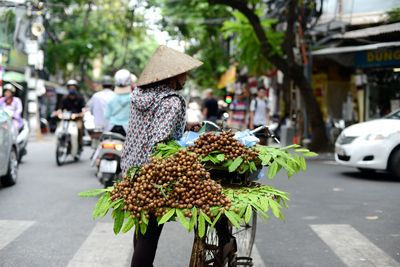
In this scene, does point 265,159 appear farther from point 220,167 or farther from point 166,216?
point 166,216

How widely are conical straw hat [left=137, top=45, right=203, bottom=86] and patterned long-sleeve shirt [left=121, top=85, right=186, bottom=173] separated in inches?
3.3

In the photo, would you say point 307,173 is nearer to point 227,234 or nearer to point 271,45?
point 271,45

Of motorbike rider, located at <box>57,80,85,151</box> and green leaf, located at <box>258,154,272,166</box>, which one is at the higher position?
→ motorbike rider, located at <box>57,80,85,151</box>

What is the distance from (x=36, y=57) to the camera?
23906mm

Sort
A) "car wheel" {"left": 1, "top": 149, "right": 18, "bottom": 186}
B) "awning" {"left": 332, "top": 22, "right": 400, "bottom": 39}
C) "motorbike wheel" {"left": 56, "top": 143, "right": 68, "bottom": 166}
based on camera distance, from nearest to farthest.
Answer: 1. "car wheel" {"left": 1, "top": 149, "right": 18, "bottom": 186}
2. "motorbike wheel" {"left": 56, "top": 143, "right": 68, "bottom": 166}
3. "awning" {"left": 332, "top": 22, "right": 400, "bottom": 39}

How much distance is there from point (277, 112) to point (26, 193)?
64.2 feet

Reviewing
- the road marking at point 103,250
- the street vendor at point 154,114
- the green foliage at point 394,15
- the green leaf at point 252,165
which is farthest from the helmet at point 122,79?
the green foliage at point 394,15

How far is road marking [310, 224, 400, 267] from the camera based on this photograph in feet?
17.4

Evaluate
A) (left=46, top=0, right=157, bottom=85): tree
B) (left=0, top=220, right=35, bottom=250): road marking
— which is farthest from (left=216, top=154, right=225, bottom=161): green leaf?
(left=46, top=0, right=157, bottom=85): tree

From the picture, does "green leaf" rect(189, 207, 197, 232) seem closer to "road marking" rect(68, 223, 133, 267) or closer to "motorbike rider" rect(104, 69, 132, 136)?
"road marking" rect(68, 223, 133, 267)

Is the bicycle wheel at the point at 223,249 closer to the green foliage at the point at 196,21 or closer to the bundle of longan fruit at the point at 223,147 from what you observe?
the bundle of longan fruit at the point at 223,147

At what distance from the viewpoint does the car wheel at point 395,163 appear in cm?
1087

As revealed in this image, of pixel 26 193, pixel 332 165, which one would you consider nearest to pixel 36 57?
pixel 332 165

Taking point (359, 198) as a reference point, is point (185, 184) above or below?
above
